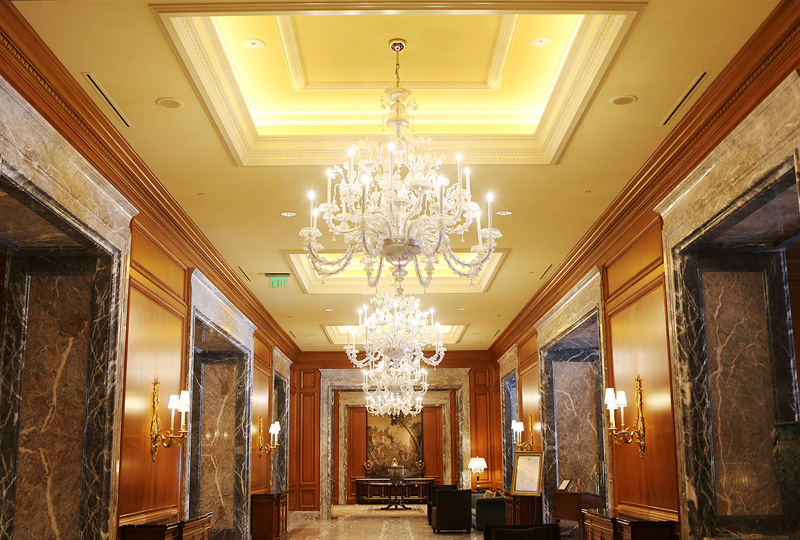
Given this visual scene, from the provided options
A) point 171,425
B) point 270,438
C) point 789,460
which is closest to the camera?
point 789,460

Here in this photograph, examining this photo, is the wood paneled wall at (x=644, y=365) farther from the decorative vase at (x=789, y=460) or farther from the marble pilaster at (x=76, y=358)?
the marble pilaster at (x=76, y=358)

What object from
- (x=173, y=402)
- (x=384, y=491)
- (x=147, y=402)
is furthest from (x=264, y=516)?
(x=384, y=491)

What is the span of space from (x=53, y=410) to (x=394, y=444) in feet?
68.9

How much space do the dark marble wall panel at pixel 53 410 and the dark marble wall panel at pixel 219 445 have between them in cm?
630

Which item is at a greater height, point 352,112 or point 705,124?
point 352,112

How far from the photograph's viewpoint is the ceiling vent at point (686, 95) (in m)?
5.38

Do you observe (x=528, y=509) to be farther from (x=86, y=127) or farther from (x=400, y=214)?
(x=86, y=127)

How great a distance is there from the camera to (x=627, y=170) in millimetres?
7133

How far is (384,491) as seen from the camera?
25.6m

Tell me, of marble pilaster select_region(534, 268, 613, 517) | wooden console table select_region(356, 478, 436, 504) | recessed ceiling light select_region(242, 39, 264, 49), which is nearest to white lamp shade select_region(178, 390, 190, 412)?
recessed ceiling light select_region(242, 39, 264, 49)

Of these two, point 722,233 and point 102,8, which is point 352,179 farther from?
point 722,233

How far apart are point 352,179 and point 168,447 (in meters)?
4.40

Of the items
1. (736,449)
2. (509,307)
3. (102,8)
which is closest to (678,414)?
(736,449)

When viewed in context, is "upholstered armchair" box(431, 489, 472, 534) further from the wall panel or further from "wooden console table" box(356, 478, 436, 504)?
→ "wooden console table" box(356, 478, 436, 504)
